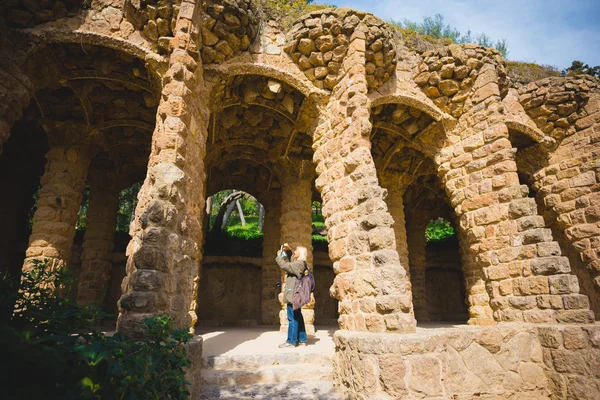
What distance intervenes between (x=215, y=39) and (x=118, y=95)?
2896 mm

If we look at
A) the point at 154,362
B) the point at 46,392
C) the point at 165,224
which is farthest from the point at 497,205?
the point at 46,392

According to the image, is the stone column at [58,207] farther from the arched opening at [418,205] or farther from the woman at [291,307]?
the arched opening at [418,205]

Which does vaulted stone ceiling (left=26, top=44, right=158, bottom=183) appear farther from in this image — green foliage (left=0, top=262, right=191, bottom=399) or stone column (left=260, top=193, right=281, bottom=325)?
green foliage (left=0, top=262, right=191, bottom=399)

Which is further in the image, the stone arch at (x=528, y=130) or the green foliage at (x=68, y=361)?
the stone arch at (x=528, y=130)

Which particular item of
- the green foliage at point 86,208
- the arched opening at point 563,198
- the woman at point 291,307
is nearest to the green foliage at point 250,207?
the green foliage at point 86,208

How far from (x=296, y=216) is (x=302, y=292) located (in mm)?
Result: 2915

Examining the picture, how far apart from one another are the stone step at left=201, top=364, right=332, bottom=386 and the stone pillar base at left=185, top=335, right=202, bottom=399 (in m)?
0.33

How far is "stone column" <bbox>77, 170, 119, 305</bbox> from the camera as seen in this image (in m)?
8.33

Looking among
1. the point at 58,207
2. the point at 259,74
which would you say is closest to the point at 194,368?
the point at 259,74

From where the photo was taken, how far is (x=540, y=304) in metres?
4.55

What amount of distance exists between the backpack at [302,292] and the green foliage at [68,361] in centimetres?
305

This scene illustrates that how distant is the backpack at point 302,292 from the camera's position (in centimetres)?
516

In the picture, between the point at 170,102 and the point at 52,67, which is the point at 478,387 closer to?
the point at 170,102

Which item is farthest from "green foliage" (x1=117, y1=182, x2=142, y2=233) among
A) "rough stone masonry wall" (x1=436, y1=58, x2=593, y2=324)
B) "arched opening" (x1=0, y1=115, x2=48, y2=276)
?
"rough stone masonry wall" (x1=436, y1=58, x2=593, y2=324)
